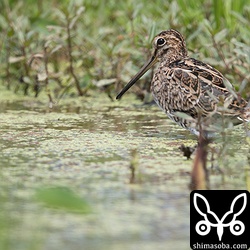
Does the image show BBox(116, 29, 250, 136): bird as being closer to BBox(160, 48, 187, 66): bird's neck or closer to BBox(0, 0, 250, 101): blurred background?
BBox(160, 48, 187, 66): bird's neck

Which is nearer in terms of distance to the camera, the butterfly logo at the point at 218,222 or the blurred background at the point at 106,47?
the butterfly logo at the point at 218,222

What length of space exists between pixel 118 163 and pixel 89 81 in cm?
285

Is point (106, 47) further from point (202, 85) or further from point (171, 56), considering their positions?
point (202, 85)

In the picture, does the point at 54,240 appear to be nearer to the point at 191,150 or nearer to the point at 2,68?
the point at 191,150

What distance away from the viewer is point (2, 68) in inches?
323

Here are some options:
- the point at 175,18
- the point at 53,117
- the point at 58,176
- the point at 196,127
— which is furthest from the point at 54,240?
the point at 175,18

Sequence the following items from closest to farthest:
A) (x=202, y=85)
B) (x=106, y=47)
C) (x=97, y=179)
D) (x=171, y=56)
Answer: (x=97, y=179) → (x=202, y=85) → (x=171, y=56) → (x=106, y=47)

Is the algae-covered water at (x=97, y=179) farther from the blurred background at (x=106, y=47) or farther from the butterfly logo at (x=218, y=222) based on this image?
the blurred background at (x=106, y=47)

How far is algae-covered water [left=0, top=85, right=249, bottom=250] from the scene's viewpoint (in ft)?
11.3

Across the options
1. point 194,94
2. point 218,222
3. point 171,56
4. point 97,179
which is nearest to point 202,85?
point 194,94

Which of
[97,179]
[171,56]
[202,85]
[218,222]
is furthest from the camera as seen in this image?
[171,56]

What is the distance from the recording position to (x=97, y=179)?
4.30 m

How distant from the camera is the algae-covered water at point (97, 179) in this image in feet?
11.3

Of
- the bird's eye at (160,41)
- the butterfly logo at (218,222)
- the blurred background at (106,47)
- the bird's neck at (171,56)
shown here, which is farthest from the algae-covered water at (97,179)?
the blurred background at (106,47)
